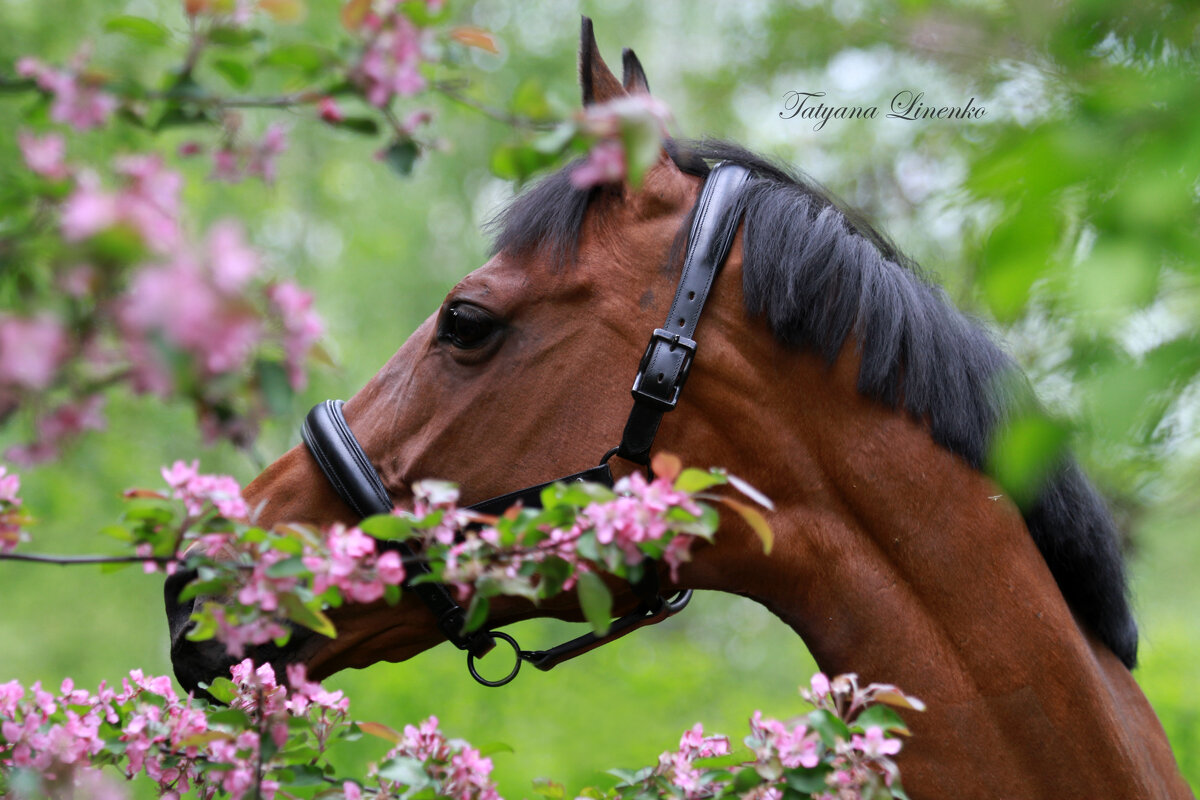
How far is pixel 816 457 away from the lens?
1.90m

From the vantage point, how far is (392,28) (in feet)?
3.84

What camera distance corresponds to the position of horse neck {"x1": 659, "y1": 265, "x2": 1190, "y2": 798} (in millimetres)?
1775

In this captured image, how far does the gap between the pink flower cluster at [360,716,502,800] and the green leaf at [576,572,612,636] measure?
0.37 metres

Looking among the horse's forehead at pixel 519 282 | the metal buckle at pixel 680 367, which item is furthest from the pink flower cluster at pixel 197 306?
the horse's forehead at pixel 519 282

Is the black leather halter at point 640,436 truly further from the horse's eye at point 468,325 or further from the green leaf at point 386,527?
the green leaf at point 386,527

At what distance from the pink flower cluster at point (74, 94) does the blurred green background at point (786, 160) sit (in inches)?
5.3

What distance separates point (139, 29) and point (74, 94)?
0.14 m

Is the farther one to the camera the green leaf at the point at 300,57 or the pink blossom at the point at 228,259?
the green leaf at the point at 300,57

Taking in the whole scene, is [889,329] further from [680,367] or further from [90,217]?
[90,217]

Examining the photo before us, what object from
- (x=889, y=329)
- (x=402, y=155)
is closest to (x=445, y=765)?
(x=402, y=155)

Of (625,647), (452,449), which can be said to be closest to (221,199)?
(625,647)

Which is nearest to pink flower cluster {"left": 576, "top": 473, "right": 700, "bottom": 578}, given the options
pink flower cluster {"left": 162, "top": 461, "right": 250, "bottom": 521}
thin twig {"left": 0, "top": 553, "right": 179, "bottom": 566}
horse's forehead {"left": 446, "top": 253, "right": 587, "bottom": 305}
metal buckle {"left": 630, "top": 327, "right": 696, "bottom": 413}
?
pink flower cluster {"left": 162, "top": 461, "right": 250, "bottom": 521}

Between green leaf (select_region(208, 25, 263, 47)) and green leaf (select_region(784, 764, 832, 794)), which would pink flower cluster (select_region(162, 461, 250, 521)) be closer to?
green leaf (select_region(208, 25, 263, 47))

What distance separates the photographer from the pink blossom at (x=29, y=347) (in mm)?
725
